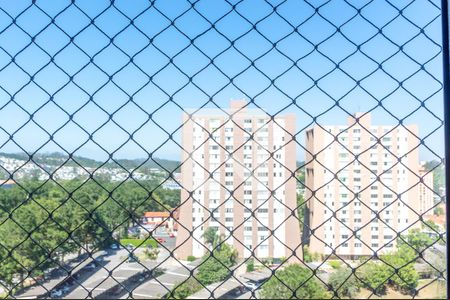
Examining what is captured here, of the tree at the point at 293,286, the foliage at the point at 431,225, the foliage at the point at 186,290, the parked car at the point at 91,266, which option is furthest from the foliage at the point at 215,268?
the foliage at the point at 431,225

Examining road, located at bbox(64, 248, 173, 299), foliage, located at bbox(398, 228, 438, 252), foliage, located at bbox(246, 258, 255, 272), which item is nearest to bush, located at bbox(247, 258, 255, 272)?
foliage, located at bbox(246, 258, 255, 272)

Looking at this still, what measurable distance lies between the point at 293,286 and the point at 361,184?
335 millimetres

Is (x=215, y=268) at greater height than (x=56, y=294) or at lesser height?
greater

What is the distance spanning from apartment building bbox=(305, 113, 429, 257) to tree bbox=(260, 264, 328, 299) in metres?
0.08

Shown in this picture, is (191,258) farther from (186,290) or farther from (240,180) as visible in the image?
(240,180)

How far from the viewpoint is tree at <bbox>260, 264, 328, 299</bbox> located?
1026 mm

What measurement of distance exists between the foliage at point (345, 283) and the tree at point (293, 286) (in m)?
0.04

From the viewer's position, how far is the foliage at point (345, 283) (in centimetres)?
100

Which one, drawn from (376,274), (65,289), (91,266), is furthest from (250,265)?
(65,289)

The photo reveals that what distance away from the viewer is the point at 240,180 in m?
1.01

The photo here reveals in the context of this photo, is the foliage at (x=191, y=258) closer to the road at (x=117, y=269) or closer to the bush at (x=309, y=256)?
the road at (x=117, y=269)

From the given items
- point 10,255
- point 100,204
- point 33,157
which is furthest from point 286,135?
point 10,255

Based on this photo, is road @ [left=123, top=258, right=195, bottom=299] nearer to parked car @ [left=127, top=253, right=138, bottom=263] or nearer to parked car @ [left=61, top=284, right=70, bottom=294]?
parked car @ [left=127, top=253, right=138, bottom=263]

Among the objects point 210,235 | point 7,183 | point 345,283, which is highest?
point 7,183
